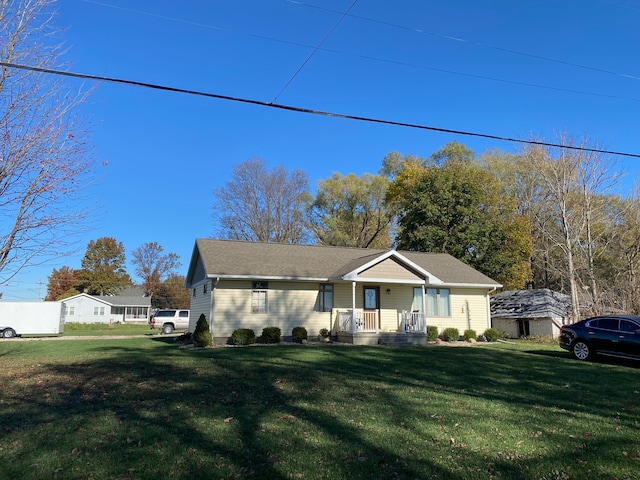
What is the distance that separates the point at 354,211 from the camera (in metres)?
44.0

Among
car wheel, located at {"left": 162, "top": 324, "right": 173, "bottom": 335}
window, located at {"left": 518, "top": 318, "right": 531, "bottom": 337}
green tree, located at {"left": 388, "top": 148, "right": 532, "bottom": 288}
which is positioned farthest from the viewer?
car wheel, located at {"left": 162, "top": 324, "right": 173, "bottom": 335}

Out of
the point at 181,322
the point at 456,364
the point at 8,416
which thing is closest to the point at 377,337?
the point at 456,364

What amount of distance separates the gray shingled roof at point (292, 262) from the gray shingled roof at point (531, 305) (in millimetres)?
4210

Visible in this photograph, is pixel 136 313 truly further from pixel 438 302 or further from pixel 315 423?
pixel 315 423

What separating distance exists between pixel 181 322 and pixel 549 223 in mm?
31262

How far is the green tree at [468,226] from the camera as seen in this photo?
3238 centimetres

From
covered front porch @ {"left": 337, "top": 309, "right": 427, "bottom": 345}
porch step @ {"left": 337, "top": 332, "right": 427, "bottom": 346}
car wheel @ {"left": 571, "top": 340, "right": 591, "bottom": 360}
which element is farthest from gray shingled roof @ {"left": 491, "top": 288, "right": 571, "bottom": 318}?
car wheel @ {"left": 571, "top": 340, "right": 591, "bottom": 360}

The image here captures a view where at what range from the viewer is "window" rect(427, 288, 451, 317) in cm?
2330

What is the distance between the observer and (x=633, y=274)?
77.8 ft

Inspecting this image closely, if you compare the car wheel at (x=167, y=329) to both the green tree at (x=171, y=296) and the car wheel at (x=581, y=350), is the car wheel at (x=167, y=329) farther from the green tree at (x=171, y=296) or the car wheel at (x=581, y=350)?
the green tree at (x=171, y=296)

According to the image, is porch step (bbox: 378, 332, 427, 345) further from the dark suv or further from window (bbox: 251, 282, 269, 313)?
the dark suv

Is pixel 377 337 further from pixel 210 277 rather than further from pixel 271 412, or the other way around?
pixel 271 412

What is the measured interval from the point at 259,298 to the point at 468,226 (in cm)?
1821

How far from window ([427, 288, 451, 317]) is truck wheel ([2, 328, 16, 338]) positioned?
24.8m
